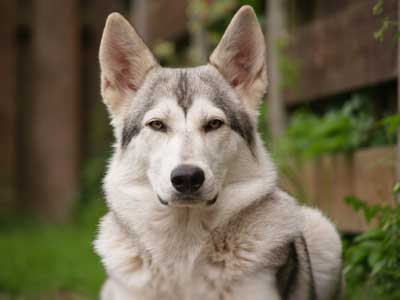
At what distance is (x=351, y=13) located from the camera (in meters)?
5.39

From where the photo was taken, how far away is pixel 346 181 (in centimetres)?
534

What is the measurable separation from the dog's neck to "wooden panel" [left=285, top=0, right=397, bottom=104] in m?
1.61

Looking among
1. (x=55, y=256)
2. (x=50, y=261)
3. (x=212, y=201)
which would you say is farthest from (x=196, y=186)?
(x=55, y=256)

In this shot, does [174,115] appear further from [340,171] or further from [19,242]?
[19,242]

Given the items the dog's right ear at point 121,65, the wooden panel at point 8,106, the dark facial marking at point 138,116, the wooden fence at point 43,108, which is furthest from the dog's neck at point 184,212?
the wooden panel at point 8,106

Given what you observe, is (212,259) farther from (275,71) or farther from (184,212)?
(275,71)

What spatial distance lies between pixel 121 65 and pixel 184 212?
1.02 metres

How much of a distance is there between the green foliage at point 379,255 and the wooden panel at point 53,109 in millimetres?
6545

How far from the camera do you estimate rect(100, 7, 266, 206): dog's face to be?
11.5ft

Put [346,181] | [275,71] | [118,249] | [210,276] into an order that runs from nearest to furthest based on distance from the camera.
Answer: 1. [210,276]
2. [118,249]
3. [346,181]
4. [275,71]

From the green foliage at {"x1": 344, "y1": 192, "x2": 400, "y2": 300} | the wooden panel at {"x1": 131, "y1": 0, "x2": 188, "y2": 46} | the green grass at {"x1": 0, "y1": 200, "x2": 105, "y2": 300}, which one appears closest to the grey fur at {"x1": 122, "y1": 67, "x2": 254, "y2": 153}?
the green foliage at {"x1": 344, "y1": 192, "x2": 400, "y2": 300}

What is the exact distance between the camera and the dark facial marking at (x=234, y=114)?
385 centimetres

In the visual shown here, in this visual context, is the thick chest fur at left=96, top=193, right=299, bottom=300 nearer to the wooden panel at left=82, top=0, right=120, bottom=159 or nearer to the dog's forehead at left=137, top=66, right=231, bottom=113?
the dog's forehead at left=137, top=66, right=231, bottom=113

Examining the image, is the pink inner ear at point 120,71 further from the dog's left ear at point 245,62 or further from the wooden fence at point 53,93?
the wooden fence at point 53,93
